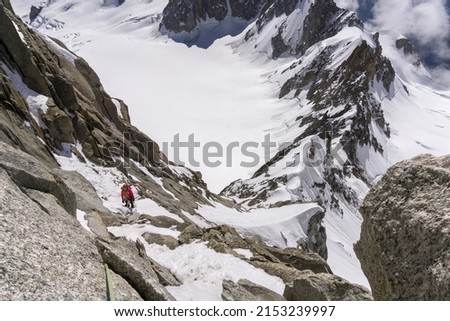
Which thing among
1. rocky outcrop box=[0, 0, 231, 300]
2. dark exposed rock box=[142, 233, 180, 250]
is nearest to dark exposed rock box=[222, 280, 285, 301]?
rocky outcrop box=[0, 0, 231, 300]

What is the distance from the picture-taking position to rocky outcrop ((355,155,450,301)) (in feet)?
22.2

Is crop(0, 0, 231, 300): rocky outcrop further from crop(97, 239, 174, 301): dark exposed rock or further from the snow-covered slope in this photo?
the snow-covered slope

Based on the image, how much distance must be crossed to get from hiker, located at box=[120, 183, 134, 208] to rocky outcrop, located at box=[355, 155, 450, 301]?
16.9 meters

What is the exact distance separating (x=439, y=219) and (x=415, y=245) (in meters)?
0.58

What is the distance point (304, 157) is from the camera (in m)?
82.0

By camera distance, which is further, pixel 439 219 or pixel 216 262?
pixel 216 262

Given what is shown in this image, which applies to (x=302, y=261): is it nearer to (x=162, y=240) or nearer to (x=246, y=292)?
(x=162, y=240)

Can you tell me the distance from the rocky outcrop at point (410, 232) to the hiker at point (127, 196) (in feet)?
55.5

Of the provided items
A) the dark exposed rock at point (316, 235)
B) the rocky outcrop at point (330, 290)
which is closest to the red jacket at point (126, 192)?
the rocky outcrop at point (330, 290)

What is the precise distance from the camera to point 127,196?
23.7 meters

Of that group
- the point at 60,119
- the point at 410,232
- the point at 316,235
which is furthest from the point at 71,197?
the point at 316,235
